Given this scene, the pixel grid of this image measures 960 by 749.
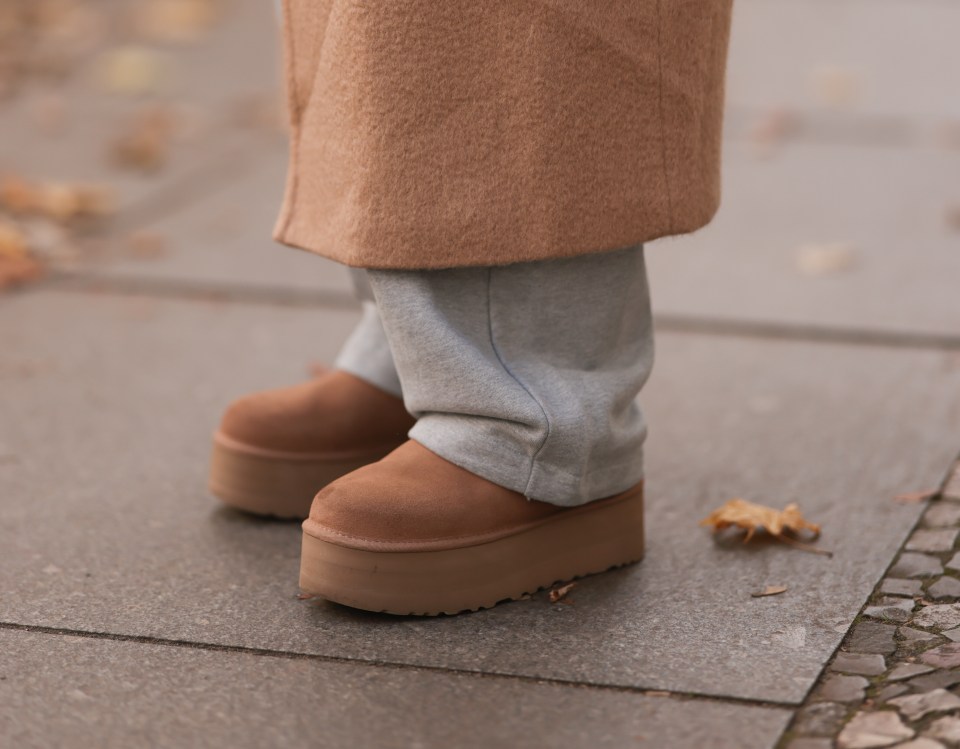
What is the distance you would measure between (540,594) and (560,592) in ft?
0.09

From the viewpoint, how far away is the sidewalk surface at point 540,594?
5.43 ft

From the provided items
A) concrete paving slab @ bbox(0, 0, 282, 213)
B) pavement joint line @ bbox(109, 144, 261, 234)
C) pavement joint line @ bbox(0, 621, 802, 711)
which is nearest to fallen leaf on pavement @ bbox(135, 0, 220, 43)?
concrete paving slab @ bbox(0, 0, 282, 213)

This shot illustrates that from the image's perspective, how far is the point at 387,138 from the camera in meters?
1.77

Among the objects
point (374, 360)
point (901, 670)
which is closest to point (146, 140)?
point (374, 360)

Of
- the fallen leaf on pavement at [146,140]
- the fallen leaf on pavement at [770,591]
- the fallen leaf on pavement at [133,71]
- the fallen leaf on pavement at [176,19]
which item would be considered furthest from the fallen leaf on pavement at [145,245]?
the fallen leaf on pavement at [176,19]

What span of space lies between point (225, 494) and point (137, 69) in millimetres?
3462

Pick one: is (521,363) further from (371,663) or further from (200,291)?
(200,291)

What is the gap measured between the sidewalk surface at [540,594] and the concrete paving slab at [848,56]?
124 millimetres

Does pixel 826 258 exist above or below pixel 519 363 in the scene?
below

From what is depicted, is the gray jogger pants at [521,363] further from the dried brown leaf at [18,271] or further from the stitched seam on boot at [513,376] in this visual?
the dried brown leaf at [18,271]

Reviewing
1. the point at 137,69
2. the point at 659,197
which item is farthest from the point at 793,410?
the point at 137,69

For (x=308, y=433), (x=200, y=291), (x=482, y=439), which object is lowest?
(x=200, y=291)

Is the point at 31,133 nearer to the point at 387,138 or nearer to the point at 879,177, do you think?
the point at 879,177

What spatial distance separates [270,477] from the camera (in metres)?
2.19
